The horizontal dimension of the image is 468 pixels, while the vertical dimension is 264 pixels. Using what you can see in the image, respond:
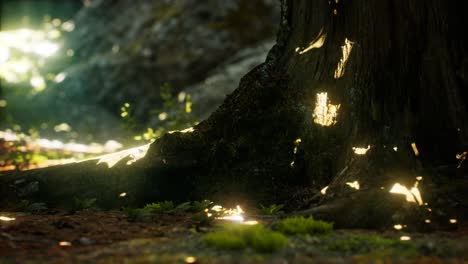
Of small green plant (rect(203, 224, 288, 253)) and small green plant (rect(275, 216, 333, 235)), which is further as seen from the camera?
small green plant (rect(275, 216, 333, 235))

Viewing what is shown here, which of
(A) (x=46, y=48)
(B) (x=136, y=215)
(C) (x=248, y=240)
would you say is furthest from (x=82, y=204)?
(A) (x=46, y=48)

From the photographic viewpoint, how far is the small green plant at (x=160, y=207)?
6.14m

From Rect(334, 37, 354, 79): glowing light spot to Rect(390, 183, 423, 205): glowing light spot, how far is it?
178 cm

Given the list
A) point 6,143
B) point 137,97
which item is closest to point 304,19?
point 6,143

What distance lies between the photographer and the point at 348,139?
20.0 feet

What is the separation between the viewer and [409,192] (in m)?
5.28

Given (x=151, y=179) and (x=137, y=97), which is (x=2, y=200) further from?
(x=137, y=97)

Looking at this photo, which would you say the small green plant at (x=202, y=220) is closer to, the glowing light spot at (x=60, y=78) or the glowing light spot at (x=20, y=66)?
the glowing light spot at (x=20, y=66)

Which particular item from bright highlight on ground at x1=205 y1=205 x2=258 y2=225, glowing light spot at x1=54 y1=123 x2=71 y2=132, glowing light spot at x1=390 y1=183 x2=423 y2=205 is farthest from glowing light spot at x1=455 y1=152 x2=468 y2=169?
glowing light spot at x1=54 y1=123 x2=71 y2=132

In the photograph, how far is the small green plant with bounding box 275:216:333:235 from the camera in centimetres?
475

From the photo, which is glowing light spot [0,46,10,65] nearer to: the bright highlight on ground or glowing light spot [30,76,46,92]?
glowing light spot [30,76,46,92]

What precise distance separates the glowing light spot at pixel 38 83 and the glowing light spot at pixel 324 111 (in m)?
11.6

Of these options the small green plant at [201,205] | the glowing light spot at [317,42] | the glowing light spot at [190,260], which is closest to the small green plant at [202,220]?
the small green plant at [201,205]

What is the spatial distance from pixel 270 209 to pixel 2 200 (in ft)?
12.8
